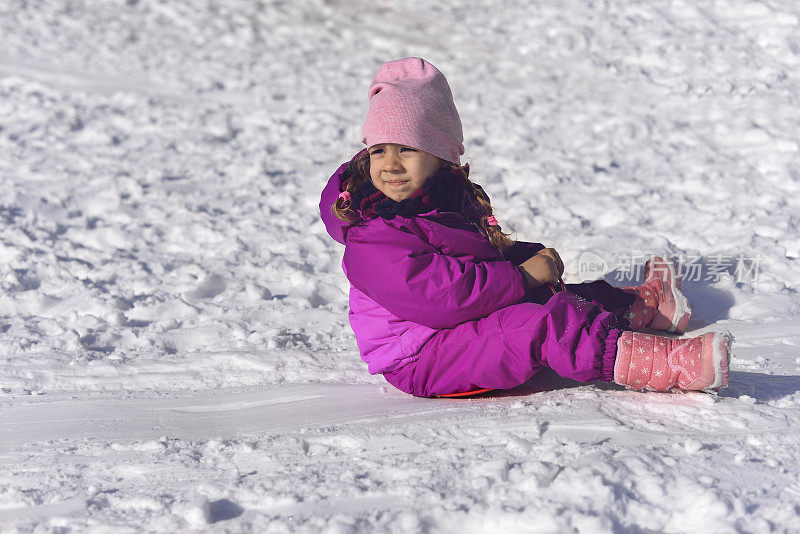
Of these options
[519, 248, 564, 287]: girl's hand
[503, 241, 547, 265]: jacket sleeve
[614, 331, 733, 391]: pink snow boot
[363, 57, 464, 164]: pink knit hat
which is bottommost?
[614, 331, 733, 391]: pink snow boot

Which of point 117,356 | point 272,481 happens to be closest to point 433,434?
point 272,481

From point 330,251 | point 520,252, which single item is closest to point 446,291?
point 520,252

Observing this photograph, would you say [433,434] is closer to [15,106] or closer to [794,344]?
→ [794,344]

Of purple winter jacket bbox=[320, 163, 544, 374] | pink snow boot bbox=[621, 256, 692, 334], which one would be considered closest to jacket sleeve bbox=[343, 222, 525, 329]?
purple winter jacket bbox=[320, 163, 544, 374]

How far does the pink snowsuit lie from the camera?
2.23 m

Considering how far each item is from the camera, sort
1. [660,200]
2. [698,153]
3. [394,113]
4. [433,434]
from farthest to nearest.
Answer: [698,153], [660,200], [394,113], [433,434]

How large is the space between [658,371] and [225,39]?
18.0 feet

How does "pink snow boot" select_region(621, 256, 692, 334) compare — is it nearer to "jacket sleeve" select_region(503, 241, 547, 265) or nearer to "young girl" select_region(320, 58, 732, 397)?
"young girl" select_region(320, 58, 732, 397)

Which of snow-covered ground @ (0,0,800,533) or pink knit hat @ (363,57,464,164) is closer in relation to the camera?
snow-covered ground @ (0,0,800,533)

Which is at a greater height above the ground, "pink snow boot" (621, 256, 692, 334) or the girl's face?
the girl's face

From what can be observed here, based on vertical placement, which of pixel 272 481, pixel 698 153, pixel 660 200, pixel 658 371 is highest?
pixel 698 153

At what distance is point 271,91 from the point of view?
227 inches

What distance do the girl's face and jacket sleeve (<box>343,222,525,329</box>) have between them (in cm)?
18

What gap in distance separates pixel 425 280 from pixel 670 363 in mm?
734
